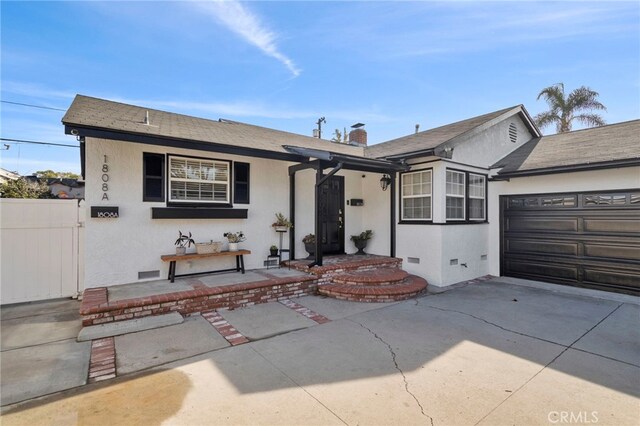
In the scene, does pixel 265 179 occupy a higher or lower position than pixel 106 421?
higher

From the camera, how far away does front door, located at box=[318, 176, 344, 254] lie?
29.2 ft

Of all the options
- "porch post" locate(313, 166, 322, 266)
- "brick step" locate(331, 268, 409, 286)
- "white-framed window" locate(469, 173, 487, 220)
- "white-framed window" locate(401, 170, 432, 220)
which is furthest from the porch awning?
"brick step" locate(331, 268, 409, 286)

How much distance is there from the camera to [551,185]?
780cm

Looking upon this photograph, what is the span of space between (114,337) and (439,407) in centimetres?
425

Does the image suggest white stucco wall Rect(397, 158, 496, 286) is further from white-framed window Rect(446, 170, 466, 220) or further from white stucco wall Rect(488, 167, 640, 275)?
white stucco wall Rect(488, 167, 640, 275)

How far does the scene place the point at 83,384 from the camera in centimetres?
313

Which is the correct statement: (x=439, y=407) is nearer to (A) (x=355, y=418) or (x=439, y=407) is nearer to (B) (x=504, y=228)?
(A) (x=355, y=418)

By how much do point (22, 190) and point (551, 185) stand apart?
61.0 feet

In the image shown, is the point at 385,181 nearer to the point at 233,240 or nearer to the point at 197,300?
the point at 233,240

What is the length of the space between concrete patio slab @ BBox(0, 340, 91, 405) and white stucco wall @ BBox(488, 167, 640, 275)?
31.2 ft

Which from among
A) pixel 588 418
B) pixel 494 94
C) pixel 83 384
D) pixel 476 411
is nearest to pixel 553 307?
pixel 588 418

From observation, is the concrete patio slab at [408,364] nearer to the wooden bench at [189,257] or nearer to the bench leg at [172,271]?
the wooden bench at [189,257]

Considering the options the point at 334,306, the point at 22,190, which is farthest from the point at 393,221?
the point at 22,190

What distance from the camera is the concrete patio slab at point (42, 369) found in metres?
3.01
